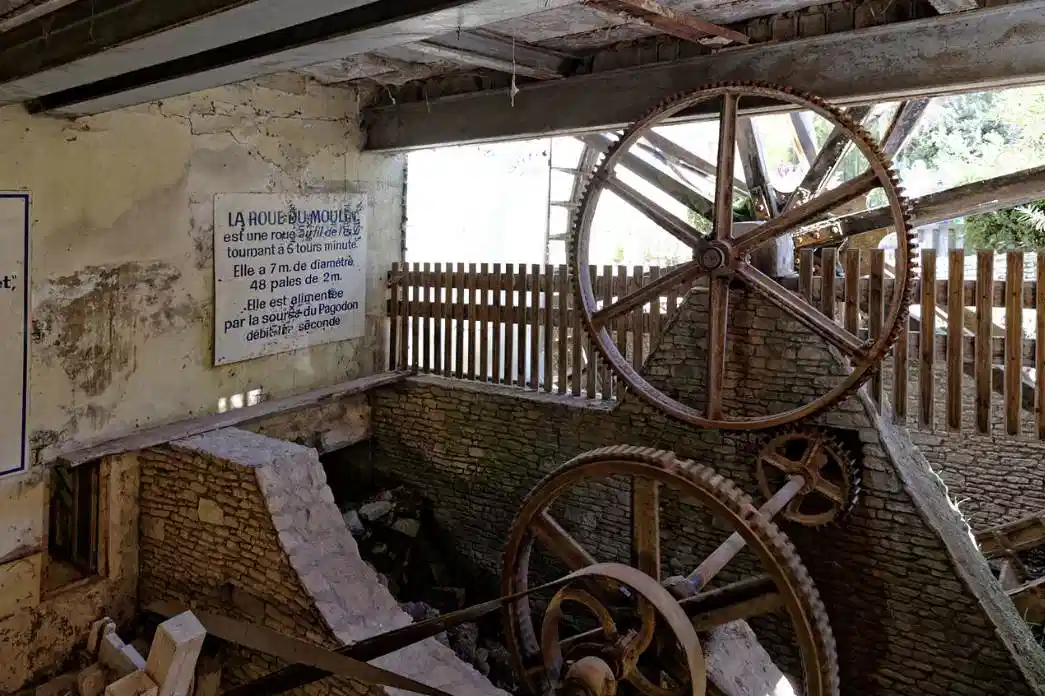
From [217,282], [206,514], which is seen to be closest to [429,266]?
[217,282]

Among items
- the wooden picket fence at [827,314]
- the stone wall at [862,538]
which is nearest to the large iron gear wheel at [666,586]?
the stone wall at [862,538]

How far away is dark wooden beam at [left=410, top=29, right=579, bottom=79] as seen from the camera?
5.46 metres

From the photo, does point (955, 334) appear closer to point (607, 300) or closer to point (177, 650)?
point (607, 300)

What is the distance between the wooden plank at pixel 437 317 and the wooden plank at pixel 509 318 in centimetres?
81

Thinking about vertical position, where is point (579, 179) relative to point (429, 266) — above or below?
above

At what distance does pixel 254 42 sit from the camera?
150 inches

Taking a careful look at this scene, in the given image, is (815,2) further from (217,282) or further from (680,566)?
(217,282)

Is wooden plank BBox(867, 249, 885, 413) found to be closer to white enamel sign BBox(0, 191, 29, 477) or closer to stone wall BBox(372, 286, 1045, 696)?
stone wall BBox(372, 286, 1045, 696)

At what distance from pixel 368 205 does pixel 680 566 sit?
453 cm

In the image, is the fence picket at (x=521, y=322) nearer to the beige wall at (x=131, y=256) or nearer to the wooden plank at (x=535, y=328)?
the wooden plank at (x=535, y=328)

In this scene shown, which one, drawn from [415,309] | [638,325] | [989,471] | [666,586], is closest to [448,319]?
[415,309]

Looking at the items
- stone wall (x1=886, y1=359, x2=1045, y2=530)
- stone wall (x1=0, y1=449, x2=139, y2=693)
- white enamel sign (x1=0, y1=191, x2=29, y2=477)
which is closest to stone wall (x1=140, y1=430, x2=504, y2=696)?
stone wall (x1=0, y1=449, x2=139, y2=693)

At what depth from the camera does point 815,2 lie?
4934 mm

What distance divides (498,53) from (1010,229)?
9.24 m
